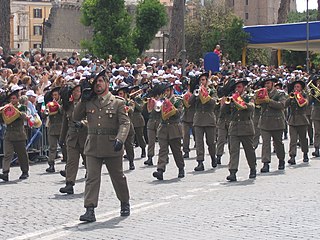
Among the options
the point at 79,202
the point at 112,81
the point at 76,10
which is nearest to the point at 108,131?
the point at 79,202

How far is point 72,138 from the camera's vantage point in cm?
1548

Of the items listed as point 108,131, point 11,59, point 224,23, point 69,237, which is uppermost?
point 224,23

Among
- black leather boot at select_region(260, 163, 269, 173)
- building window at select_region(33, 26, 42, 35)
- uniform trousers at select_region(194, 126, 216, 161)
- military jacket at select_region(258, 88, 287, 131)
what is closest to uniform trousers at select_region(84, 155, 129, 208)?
black leather boot at select_region(260, 163, 269, 173)

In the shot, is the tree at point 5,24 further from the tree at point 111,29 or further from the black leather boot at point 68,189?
the black leather boot at point 68,189

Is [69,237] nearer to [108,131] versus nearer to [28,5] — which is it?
[108,131]

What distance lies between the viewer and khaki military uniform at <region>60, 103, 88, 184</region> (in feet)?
49.9

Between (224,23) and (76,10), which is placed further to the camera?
(76,10)

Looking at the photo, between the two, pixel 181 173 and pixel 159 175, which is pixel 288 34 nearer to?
pixel 181 173

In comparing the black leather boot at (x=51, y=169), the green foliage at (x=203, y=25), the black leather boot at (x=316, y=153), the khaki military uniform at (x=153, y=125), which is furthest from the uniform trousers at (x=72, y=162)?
the green foliage at (x=203, y=25)

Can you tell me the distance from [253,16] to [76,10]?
50.5 metres

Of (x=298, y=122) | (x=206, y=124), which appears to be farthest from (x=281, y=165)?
(x=298, y=122)

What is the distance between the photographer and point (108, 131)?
12.4 m

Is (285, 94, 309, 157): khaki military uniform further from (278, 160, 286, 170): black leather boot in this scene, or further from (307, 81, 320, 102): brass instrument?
(278, 160, 286, 170): black leather boot

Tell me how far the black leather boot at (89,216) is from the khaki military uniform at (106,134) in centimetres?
46
